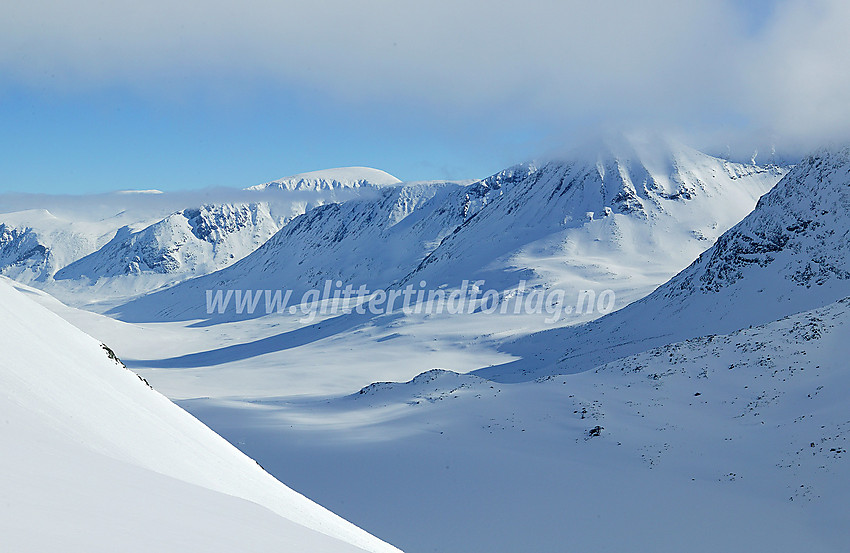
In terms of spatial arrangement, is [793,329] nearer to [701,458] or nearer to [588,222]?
[701,458]

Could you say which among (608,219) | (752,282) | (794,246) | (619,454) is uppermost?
(608,219)

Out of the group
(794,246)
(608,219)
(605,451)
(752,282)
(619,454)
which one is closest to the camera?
(619,454)

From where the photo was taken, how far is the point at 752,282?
173 feet

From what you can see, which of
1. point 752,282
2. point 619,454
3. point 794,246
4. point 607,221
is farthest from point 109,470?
point 607,221

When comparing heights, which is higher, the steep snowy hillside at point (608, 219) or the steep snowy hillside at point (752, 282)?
the steep snowy hillside at point (608, 219)

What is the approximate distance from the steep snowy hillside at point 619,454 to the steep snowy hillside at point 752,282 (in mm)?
22537

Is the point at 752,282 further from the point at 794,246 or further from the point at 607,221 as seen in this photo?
the point at 607,221

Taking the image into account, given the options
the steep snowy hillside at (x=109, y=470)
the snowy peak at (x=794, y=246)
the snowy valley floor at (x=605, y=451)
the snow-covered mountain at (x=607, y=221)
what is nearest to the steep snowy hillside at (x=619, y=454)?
the snowy valley floor at (x=605, y=451)

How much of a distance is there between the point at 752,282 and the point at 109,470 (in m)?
58.0

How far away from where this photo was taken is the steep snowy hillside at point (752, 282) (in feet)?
156

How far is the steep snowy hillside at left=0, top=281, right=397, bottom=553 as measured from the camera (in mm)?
3869

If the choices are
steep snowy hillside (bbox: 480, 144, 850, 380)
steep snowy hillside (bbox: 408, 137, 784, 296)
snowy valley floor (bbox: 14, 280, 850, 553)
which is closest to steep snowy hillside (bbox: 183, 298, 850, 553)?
snowy valley floor (bbox: 14, 280, 850, 553)

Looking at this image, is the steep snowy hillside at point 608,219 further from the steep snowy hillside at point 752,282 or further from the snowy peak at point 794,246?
the snowy peak at point 794,246

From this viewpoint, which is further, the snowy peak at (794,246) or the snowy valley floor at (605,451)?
the snowy peak at (794,246)
